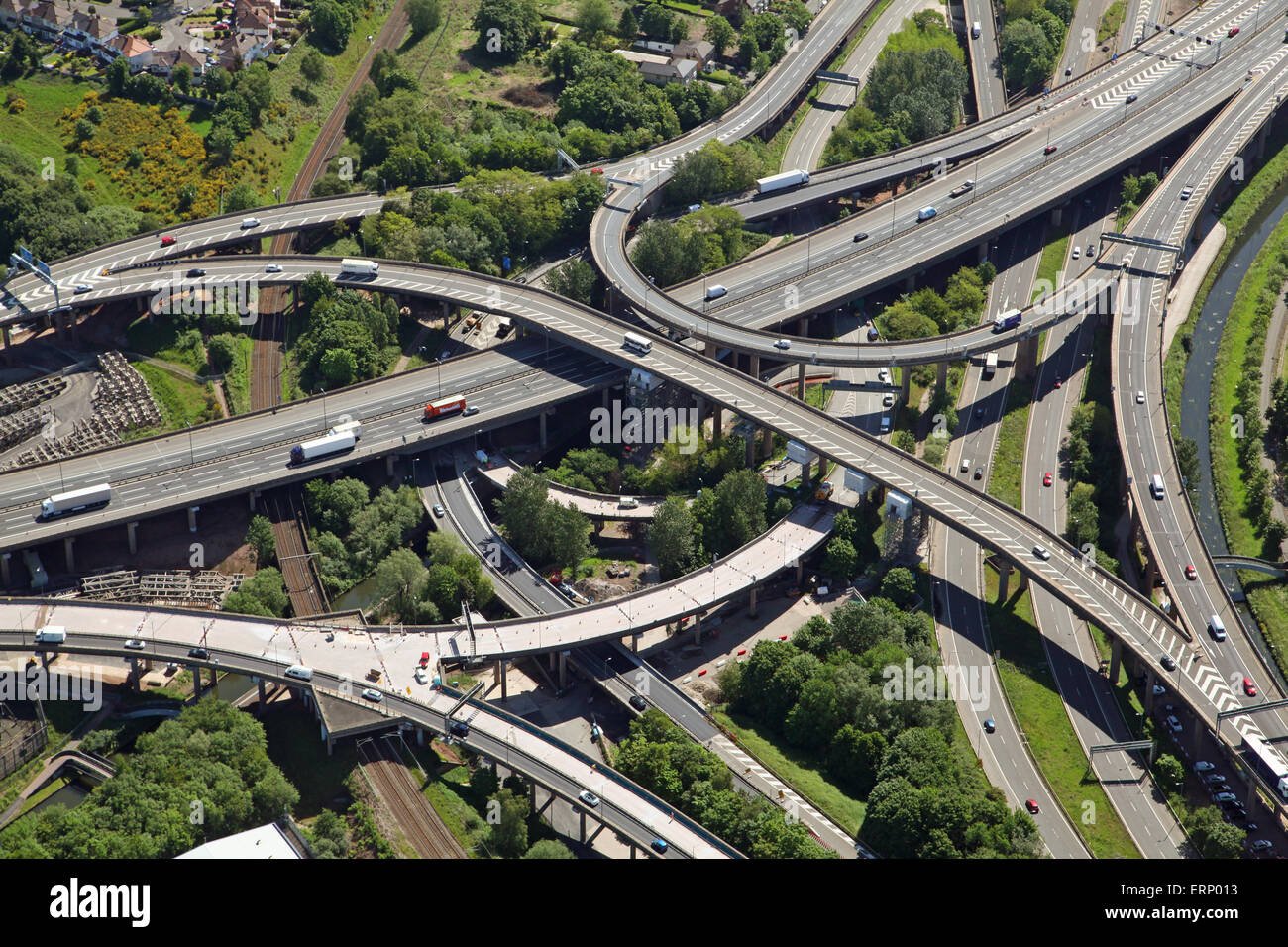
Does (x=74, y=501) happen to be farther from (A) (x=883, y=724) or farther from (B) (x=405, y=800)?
(A) (x=883, y=724)

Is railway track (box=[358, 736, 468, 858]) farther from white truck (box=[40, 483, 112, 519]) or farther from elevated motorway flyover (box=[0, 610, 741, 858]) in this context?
white truck (box=[40, 483, 112, 519])

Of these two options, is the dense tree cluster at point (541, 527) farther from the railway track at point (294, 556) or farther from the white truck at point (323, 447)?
the railway track at point (294, 556)

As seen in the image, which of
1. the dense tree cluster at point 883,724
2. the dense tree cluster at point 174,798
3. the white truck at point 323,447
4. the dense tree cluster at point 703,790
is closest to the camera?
the dense tree cluster at point 174,798

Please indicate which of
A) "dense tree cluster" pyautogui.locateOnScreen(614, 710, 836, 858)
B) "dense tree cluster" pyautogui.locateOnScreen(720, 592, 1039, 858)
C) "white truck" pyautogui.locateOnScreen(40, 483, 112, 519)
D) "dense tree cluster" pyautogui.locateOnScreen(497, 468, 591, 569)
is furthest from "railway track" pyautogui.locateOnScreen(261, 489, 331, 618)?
"dense tree cluster" pyautogui.locateOnScreen(720, 592, 1039, 858)

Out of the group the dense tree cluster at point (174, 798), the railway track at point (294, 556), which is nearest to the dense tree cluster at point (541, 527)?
the railway track at point (294, 556)

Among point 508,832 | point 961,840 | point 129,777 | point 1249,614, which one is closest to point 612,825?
point 508,832

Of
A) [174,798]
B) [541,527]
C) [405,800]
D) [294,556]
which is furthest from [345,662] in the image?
[541,527]

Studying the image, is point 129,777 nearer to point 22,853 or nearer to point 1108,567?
point 22,853
